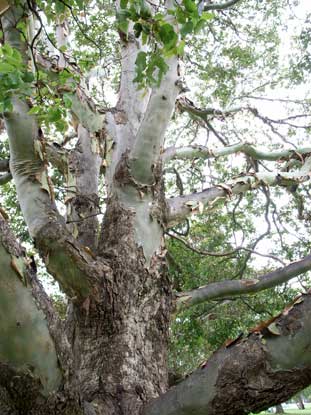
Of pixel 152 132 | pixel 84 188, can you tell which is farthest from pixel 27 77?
pixel 84 188

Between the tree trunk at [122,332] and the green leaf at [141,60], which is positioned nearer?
the green leaf at [141,60]

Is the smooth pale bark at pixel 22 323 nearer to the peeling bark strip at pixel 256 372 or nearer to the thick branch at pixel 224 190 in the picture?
the peeling bark strip at pixel 256 372

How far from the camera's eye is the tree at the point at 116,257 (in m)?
1.71

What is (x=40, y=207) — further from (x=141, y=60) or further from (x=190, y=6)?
(x=190, y=6)

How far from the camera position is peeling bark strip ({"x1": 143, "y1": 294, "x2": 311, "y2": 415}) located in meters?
1.76

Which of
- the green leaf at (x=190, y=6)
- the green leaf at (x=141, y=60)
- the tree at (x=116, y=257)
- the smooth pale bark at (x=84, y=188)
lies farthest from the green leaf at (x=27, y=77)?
the smooth pale bark at (x=84, y=188)

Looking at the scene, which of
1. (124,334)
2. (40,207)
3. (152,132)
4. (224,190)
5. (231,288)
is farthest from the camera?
(224,190)

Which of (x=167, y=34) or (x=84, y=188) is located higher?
(x=84, y=188)

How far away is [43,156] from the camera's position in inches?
113

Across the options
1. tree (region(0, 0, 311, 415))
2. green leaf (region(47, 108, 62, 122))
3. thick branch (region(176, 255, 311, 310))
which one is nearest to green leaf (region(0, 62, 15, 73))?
tree (region(0, 0, 311, 415))

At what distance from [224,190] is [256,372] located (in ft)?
8.85

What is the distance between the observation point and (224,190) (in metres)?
4.38

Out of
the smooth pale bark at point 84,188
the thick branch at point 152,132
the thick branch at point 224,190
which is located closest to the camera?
the thick branch at point 152,132

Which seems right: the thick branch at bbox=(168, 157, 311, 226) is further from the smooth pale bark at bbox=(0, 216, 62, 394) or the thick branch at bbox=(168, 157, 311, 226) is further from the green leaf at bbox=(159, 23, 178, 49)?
the smooth pale bark at bbox=(0, 216, 62, 394)
